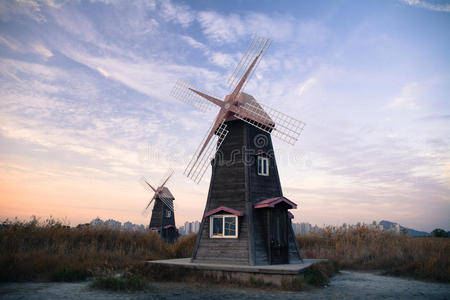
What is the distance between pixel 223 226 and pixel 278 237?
7.30 feet

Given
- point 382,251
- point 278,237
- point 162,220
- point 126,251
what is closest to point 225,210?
point 278,237

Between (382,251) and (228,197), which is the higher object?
(228,197)

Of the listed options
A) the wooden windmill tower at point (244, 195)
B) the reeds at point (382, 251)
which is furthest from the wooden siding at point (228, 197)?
the reeds at point (382, 251)

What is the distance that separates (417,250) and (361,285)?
250 inches

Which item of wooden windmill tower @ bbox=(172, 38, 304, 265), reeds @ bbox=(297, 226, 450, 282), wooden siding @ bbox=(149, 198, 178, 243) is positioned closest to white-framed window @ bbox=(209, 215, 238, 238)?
wooden windmill tower @ bbox=(172, 38, 304, 265)

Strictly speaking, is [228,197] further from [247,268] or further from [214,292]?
[214,292]

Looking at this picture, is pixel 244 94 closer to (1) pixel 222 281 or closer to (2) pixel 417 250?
(1) pixel 222 281

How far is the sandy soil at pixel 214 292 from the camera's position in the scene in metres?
8.38

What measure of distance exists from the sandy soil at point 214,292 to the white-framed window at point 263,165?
196 inches

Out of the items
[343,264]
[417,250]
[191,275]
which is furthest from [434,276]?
[191,275]

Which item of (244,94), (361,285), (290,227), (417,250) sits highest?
(244,94)

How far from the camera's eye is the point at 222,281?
1062 centimetres

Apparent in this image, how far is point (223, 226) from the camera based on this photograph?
12.1m

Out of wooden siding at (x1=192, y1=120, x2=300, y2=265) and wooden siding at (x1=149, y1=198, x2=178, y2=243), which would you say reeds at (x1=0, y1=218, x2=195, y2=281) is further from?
wooden siding at (x1=149, y1=198, x2=178, y2=243)
